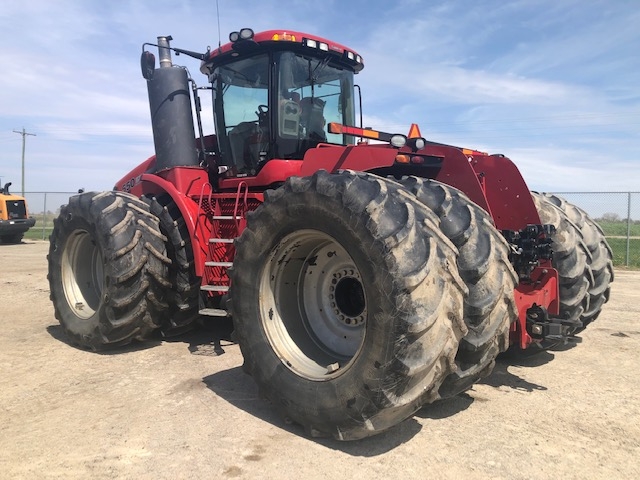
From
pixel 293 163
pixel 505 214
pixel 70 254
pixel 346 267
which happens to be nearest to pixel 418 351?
pixel 346 267

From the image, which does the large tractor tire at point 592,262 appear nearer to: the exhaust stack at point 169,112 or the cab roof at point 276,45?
the cab roof at point 276,45

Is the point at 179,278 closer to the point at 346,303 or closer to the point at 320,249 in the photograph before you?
the point at 320,249

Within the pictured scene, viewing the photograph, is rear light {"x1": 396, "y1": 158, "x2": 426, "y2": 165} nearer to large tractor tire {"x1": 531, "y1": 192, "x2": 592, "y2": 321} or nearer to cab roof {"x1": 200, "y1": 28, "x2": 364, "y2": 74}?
large tractor tire {"x1": 531, "y1": 192, "x2": 592, "y2": 321}

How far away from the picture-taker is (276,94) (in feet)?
16.7

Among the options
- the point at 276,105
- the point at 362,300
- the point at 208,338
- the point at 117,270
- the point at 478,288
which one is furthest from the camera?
the point at 208,338

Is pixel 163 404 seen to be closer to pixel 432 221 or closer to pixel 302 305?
pixel 302 305

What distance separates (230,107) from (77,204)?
1874 mm

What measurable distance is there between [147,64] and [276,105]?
169 centimetres

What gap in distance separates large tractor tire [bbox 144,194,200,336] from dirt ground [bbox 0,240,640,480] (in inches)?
12.8

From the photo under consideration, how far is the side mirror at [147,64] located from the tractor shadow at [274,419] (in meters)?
3.39

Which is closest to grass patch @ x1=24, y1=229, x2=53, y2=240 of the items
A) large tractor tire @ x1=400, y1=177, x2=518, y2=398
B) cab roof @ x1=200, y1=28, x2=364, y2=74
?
cab roof @ x1=200, y1=28, x2=364, y2=74

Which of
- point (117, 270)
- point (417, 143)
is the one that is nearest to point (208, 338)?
point (117, 270)

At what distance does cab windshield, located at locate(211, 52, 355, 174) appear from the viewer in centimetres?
511

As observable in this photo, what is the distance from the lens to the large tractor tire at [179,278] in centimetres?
516
